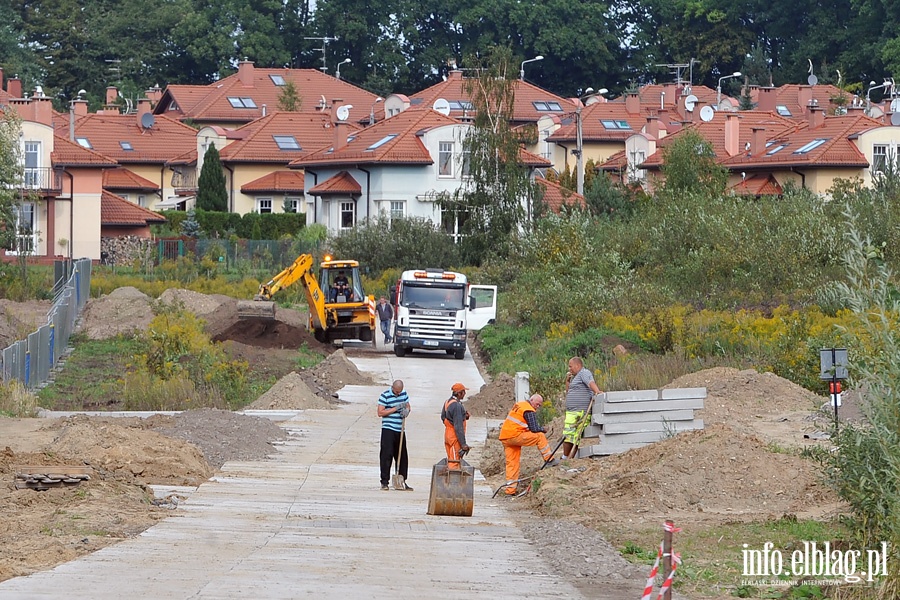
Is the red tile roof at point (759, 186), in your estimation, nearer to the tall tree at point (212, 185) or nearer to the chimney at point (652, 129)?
the chimney at point (652, 129)

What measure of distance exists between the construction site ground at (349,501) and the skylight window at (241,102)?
6672cm

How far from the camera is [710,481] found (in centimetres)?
1942

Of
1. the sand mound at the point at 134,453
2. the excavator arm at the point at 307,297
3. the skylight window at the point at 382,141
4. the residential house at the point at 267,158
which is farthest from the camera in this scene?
the residential house at the point at 267,158

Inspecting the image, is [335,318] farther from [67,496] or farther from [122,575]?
[122,575]

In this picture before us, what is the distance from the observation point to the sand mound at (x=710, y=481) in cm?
1878

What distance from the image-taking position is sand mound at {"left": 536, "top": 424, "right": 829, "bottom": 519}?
18781 millimetres

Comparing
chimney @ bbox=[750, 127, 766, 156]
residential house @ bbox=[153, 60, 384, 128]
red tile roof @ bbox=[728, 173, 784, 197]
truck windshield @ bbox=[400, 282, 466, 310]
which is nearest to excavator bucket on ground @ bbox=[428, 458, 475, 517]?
truck windshield @ bbox=[400, 282, 466, 310]

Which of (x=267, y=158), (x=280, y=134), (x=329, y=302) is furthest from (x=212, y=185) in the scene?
(x=329, y=302)

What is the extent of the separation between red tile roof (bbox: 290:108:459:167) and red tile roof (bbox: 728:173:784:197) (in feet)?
Result: 44.0

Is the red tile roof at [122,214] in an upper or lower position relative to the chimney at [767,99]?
lower

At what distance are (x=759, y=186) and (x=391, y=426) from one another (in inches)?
1986

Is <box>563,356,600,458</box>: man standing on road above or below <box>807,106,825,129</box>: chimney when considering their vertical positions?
below

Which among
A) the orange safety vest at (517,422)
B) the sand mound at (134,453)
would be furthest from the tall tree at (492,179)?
the orange safety vest at (517,422)

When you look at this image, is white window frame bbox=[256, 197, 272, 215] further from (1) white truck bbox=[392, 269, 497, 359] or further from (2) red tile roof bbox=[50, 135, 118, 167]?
(1) white truck bbox=[392, 269, 497, 359]
